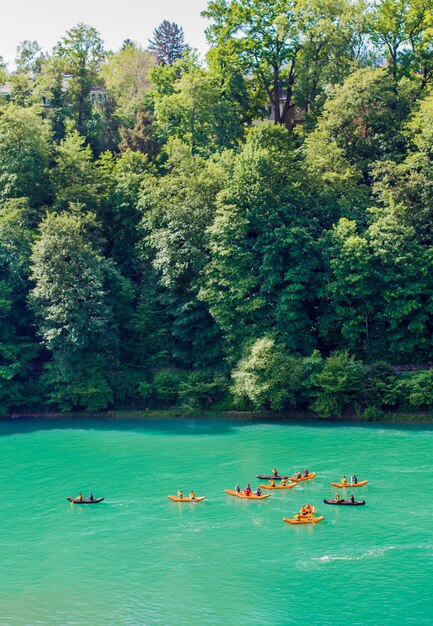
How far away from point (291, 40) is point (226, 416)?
1565 inches

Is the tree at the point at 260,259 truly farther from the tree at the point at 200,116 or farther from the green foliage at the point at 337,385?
the tree at the point at 200,116

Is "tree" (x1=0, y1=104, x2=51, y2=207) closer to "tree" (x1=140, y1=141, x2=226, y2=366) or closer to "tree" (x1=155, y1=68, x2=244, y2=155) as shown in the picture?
"tree" (x1=140, y1=141, x2=226, y2=366)

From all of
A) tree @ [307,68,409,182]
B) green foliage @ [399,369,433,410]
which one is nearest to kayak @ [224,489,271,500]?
green foliage @ [399,369,433,410]

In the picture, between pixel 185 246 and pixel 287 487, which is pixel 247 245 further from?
pixel 287 487

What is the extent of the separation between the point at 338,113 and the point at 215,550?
47.6 meters

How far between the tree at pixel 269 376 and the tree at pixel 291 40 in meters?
31.5

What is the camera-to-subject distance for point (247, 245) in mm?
70000

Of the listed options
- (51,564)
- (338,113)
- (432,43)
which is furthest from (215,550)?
(432,43)

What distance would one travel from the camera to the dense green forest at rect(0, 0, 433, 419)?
66.6 metres

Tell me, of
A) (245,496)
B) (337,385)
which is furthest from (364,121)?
(245,496)

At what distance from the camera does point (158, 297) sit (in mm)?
73000

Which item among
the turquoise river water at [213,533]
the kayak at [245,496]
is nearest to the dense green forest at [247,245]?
the turquoise river water at [213,533]

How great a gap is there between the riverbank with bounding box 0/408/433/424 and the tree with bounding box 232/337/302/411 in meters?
1.75

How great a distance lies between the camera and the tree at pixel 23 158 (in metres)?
76.4
